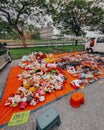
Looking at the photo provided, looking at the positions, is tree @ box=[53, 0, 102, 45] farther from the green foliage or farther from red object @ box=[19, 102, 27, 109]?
red object @ box=[19, 102, 27, 109]

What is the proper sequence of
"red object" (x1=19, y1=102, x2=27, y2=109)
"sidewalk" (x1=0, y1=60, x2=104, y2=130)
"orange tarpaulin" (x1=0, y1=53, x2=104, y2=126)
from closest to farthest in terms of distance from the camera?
"sidewalk" (x1=0, y1=60, x2=104, y2=130) < "orange tarpaulin" (x1=0, y1=53, x2=104, y2=126) < "red object" (x1=19, y1=102, x2=27, y2=109)

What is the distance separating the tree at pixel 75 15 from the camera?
14.2 metres

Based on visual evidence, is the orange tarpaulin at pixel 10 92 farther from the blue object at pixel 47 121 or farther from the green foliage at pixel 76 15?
the green foliage at pixel 76 15

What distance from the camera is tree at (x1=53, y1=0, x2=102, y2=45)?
46.5 feet

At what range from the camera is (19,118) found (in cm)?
206

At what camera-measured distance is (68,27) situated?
1720cm

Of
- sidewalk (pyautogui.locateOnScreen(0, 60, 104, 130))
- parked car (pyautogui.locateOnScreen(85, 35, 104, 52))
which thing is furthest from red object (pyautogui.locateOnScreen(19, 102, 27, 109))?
parked car (pyautogui.locateOnScreen(85, 35, 104, 52))

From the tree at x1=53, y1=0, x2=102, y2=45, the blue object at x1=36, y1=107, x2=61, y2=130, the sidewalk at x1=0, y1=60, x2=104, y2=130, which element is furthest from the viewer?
the tree at x1=53, y1=0, x2=102, y2=45

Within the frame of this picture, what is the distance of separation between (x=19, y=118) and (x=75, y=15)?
55.0 feet

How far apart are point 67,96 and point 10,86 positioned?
2055 mm

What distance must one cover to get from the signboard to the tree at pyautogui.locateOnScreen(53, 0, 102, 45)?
47.8 feet

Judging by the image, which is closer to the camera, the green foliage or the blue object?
the blue object

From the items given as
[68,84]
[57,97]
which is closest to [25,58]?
[68,84]

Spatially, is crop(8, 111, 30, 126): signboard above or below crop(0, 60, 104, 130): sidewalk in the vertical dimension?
above
